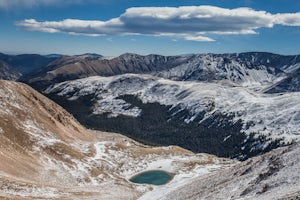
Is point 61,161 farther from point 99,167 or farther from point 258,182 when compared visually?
point 258,182

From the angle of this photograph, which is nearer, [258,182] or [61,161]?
[258,182]

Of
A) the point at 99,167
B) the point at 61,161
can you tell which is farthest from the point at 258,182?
the point at 99,167

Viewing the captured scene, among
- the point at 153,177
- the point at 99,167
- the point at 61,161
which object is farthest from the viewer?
the point at 153,177

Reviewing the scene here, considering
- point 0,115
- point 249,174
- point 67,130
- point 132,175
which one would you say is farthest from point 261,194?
point 67,130

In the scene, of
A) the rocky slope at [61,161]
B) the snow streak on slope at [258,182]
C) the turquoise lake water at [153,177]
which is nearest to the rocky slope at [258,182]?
the snow streak on slope at [258,182]

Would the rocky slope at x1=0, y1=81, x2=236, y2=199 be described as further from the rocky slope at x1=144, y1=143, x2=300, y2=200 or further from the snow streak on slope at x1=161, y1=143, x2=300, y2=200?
the snow streak on slope at x1=161, y1=143, x2=300, y2=200

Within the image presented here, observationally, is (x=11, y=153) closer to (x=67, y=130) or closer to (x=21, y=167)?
(x=21, y=167)

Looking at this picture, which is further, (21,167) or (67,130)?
(67,130)
